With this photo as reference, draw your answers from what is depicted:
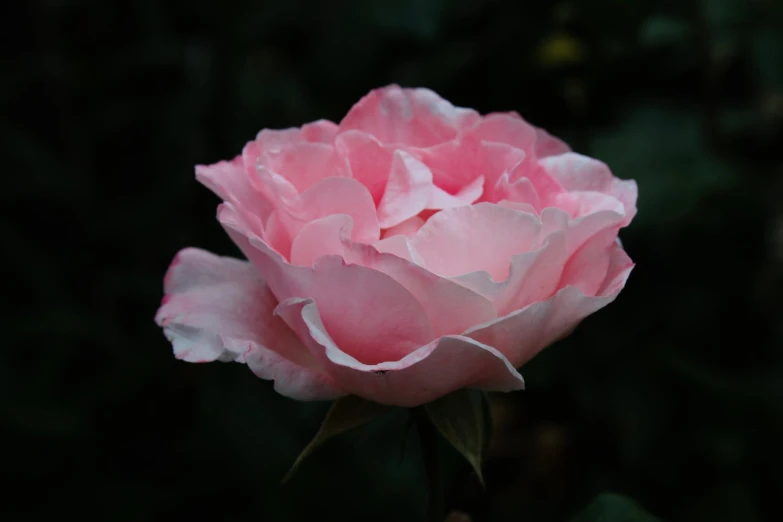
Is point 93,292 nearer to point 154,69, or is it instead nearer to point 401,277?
point 154,69

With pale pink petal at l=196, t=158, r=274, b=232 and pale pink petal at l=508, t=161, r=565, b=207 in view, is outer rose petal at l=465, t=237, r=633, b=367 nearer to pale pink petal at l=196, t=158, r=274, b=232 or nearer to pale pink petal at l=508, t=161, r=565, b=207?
pale pink petal at l=508, t=161, r=565, b=207

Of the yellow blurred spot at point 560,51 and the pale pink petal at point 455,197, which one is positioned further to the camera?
the yellow blurred spot at point 560,51

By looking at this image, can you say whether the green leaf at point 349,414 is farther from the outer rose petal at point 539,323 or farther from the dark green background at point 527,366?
the dark green background at point 527,366

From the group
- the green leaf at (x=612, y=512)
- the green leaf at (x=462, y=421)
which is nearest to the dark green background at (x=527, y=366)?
the green leaf at (x=612, y=512)

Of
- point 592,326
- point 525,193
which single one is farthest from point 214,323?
point 592,326

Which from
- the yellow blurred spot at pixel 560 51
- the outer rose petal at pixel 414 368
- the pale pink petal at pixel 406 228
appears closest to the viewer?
the outer rose petal at pixel 414 368

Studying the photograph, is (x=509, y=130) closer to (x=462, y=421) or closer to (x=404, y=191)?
(x=404, y=191)

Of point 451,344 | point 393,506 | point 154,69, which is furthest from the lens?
point 154,69
